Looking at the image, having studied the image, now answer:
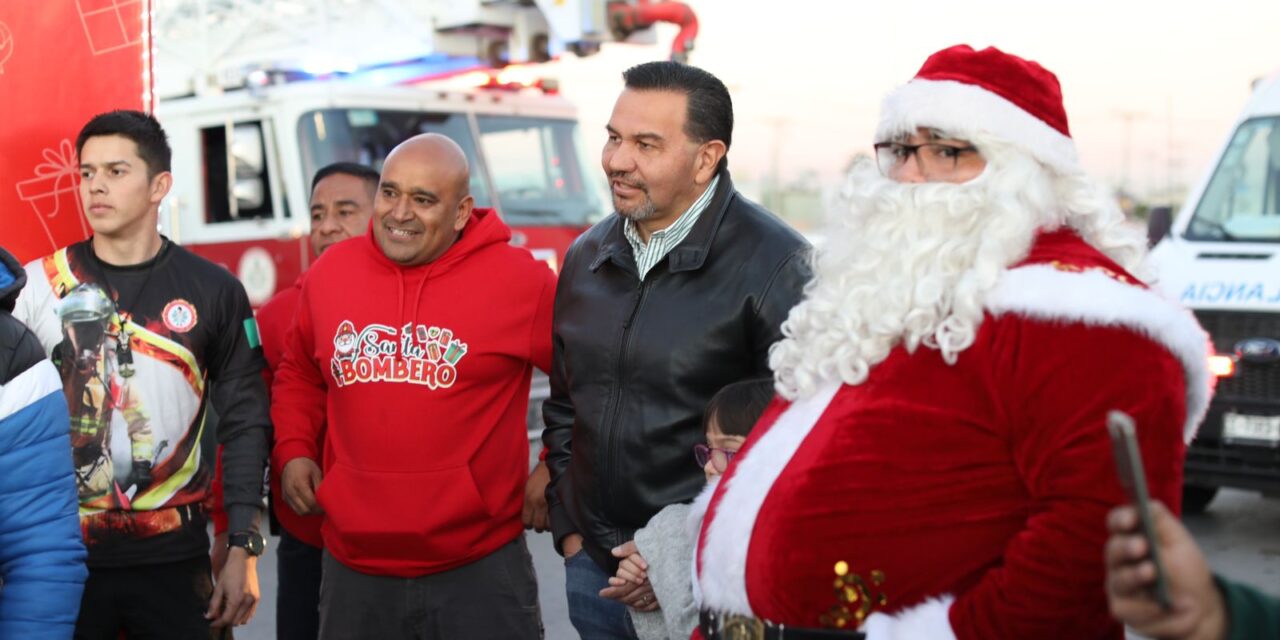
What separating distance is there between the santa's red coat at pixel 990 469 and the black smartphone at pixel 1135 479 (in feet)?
0.97

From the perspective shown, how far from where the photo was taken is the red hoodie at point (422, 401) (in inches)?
145

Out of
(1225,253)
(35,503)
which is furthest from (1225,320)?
(35,503)

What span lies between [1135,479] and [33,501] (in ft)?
7.06

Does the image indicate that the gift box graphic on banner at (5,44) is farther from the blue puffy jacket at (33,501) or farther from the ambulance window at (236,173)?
the ambulance window at (236,173)

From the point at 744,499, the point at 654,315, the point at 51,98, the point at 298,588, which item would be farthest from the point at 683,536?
the point at 51,98

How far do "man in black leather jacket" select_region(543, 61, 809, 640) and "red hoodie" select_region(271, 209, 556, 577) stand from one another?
23 centimetres

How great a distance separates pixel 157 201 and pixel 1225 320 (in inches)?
239

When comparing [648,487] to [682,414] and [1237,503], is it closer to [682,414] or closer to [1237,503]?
[682,414]

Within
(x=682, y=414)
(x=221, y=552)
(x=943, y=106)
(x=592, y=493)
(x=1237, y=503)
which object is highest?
(x=943, y=106)

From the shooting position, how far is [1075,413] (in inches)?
79.0

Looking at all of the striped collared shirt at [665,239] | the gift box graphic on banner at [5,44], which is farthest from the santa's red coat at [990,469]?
the gift box graphic on banner at [5,44]

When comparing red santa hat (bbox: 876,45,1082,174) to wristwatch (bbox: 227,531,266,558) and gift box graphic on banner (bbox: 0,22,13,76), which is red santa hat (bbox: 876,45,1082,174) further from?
gift box graphic on banner (bbox: 0,22,13,76)

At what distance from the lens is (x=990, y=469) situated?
7.02 feet

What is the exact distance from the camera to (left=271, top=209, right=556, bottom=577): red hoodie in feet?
12.1
